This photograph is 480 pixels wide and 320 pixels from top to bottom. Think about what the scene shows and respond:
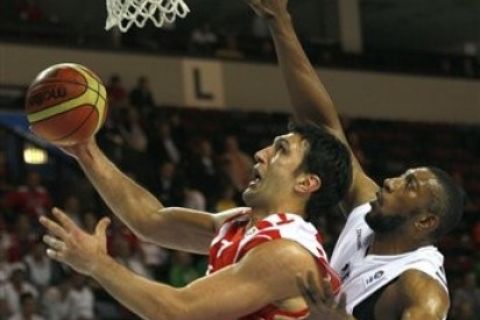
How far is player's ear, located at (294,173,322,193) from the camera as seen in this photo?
3705 mm

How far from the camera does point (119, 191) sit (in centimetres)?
428

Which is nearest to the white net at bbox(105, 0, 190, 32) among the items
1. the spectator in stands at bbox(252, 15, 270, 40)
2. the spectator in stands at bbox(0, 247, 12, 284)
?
the spectator in stands at bbox(0, 247, 12, 284)

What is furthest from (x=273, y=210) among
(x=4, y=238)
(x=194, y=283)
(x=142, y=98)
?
(x=142, y=98)

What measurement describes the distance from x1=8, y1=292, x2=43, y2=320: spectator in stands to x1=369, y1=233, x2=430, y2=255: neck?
5092 mm

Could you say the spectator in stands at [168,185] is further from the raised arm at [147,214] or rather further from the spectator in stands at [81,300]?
the raised arm at [147,214]

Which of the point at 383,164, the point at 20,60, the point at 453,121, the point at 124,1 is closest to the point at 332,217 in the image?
the point at 383,164

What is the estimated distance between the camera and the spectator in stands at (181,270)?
1009 centimetres

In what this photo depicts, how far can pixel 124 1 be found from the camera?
4.55 m

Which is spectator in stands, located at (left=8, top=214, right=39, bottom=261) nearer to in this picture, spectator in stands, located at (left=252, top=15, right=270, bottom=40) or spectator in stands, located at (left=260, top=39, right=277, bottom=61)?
spectator in stands, located at (left=260, top=39, right=277, bottom=61)

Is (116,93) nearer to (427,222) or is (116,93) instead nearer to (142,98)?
(142,98)

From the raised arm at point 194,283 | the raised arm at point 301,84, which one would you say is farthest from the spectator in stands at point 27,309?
the raised arm at point 194,283

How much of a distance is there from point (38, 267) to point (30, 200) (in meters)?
1.00

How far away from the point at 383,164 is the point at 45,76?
11350 millimetres

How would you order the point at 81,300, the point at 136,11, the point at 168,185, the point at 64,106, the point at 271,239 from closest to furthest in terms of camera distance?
the point at 271,239 → the point at 64,106 → the point at 136,11 → the point at 81,300 → the point at 168,185
